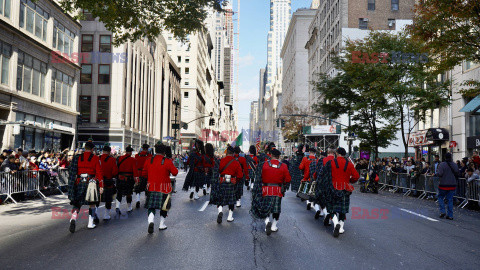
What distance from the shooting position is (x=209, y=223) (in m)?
9.69

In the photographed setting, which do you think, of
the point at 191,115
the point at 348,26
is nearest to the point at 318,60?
the point at 348,26

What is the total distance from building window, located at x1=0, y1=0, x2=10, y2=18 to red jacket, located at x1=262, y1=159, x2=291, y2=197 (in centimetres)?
1996

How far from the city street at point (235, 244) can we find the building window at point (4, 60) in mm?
13894

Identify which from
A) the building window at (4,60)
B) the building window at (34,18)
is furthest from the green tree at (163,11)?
the building window at (34,18)

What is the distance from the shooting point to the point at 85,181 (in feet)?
28.5

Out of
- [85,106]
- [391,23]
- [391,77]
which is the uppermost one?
[391,23]

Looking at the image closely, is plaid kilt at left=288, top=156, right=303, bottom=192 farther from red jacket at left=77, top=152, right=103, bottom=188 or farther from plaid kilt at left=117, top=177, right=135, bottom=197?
red jacket at left=77, top=152, right=103, bottom=188

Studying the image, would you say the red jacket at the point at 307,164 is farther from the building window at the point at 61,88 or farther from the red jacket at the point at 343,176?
the building window at the point at 61,88

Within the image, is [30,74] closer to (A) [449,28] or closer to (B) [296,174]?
(B) [296,174]

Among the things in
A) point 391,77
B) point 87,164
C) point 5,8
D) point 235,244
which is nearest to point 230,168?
point 235,244

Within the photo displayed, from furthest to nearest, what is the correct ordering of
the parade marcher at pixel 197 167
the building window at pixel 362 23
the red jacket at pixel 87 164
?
the building window at pixel 362 23 → the parade marcher at pixel 197 167 → the red jacket at pixel 87 164

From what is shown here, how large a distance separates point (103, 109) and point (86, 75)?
403 centimetres

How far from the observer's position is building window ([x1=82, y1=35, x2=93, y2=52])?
43031 millimetres

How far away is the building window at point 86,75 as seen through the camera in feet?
142
